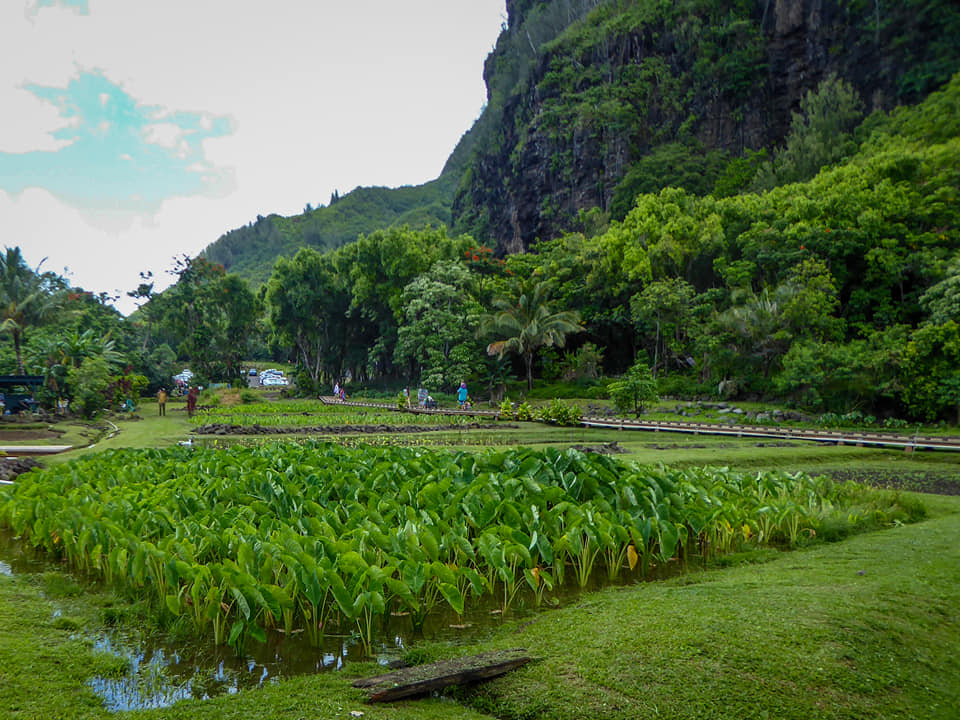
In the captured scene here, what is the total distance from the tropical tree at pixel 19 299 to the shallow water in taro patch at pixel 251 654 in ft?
90.1

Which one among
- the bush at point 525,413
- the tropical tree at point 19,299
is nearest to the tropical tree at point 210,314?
the tropical tree at point 19,299

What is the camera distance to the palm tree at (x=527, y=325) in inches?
1159

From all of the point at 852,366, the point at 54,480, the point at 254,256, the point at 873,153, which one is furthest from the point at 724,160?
the point at 254,256

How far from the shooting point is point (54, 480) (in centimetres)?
709

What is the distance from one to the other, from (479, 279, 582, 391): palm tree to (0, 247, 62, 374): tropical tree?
19645mm

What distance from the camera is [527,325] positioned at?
30062 mm

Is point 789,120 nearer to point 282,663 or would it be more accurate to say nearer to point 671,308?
point 671,308

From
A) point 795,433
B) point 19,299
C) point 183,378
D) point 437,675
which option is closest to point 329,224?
point 183,378

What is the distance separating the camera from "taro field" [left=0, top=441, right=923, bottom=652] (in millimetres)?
3801

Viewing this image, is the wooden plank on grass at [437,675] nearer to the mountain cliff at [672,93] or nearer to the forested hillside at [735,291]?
the forested hillside at [735,291]

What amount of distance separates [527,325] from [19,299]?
22.7 m

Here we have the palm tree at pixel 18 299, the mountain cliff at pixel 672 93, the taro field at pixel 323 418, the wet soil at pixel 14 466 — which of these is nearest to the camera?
the wet soil at pixel 14 466

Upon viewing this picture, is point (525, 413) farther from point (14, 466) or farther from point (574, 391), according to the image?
point (14, 466)

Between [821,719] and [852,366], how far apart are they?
60.0 ft
